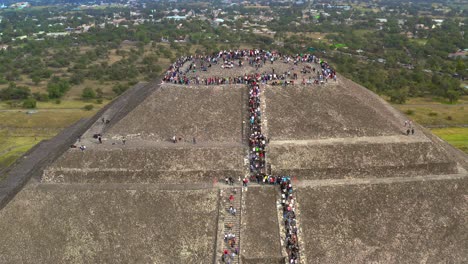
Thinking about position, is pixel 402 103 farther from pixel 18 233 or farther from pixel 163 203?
pixel 18 233

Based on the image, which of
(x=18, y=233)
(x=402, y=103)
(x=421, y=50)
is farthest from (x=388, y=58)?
(x=18, y=233)

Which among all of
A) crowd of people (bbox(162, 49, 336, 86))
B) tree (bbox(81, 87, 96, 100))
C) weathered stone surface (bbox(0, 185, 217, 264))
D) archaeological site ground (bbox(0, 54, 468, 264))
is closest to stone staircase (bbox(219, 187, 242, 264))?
archaeological site ground (bbox(0, 54, 468, 264))

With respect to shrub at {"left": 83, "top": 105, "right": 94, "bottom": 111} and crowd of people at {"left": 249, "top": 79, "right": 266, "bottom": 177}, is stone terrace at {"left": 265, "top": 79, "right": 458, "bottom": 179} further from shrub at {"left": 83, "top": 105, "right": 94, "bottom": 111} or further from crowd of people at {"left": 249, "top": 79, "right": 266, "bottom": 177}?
shrub at {"left": 83, "top": 105, "right": 94, "bottom": 111}

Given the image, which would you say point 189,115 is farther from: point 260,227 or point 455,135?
point 455,135

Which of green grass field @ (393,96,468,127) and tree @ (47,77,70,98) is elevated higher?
green grass field @ (393,96,468,127)

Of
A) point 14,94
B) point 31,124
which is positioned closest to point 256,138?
point 31,124

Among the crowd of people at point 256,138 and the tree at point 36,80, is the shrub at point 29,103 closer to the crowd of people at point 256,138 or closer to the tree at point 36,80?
the tree at point 36,80

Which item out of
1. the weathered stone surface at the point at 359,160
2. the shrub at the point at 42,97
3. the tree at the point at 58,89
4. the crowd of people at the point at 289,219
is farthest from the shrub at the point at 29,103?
the crowd of people at the point at 289,219
